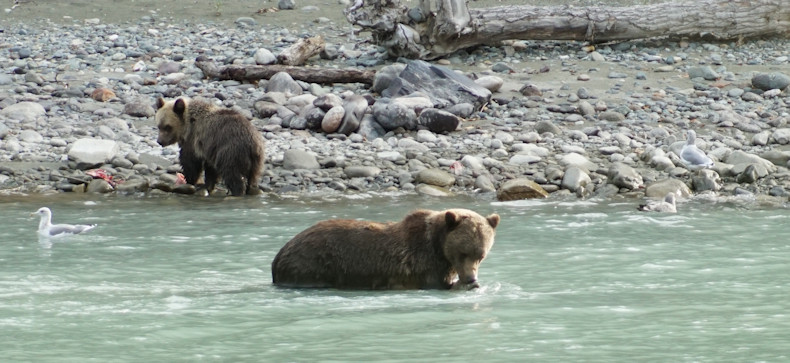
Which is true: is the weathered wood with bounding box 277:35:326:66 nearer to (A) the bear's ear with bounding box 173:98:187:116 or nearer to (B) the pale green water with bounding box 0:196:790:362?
(A) the bear's ear with bounding box 173:98:187:116

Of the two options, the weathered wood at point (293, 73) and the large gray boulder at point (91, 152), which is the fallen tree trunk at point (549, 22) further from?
the large gray boulder at point (91, 152)

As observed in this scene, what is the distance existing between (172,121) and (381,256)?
21.8 feet

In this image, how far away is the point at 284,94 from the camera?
1664 centimetres

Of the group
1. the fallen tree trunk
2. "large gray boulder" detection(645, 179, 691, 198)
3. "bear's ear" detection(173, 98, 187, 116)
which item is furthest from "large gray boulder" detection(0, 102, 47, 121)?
"large gray boulder" detection(645, 179, 691, 198)

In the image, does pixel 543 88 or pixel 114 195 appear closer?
pixel 114 195

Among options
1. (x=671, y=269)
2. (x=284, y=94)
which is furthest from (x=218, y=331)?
(x=284, y=94)

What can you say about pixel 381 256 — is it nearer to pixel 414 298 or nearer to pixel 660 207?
pixel 414 298

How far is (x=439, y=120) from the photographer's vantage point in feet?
50.3

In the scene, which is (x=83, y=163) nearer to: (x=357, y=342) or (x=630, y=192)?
(x=630, y=192)

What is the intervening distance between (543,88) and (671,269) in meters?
8.64

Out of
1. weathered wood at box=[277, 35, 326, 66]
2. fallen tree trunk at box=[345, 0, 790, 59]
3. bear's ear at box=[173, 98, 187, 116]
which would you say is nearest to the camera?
bear's ear at box=[173, 98, 187, 116]

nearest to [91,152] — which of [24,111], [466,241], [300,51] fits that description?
[24,111]

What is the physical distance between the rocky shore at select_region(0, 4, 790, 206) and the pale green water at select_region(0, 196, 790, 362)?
1.85 metres

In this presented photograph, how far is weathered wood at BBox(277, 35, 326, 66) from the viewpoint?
60.2 feet
